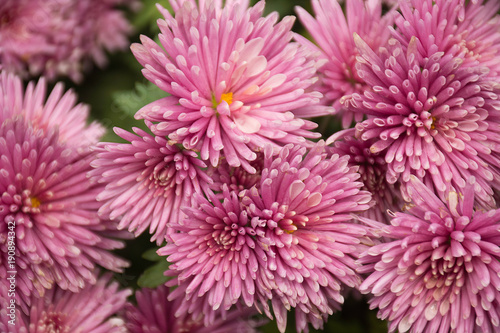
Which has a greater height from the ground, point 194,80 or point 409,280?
point 194,80

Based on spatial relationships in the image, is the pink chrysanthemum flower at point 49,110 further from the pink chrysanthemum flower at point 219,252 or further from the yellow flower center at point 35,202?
the pink chrysanthemum flower at point 219,252

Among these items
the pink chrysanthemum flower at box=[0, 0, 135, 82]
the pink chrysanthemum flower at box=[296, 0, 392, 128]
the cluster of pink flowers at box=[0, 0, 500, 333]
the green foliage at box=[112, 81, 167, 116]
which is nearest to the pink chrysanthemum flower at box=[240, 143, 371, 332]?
the cluster of pink flowers at box=[0, 0, 500, 333]

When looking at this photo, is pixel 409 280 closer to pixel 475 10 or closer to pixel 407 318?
pixel 407 318

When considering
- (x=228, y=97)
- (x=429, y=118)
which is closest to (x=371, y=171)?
(x=429, y=118)

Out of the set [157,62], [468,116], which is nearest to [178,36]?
[157,62]

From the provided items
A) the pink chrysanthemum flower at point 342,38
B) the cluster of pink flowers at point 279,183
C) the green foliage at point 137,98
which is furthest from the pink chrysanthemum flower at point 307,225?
the green foliage at point 137,98
